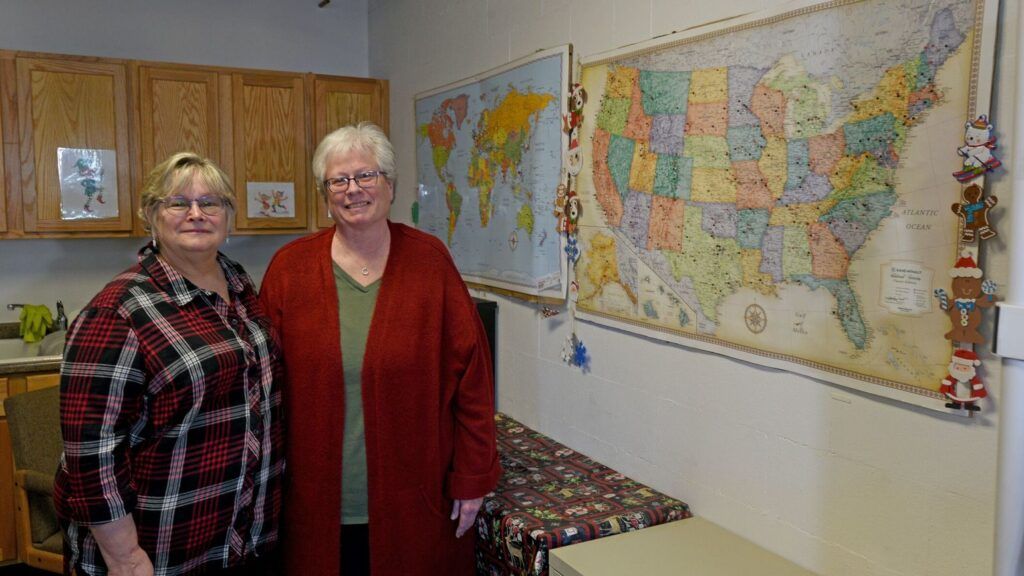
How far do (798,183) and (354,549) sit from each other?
1.35 meters

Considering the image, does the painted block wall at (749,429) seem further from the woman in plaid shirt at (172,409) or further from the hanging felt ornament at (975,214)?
the woman in plaid shirt at (172,409)

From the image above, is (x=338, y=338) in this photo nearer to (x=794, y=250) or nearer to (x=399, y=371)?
(x=399, y=371)

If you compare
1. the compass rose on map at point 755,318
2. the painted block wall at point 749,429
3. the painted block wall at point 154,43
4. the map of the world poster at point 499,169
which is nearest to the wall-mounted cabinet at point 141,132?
the painted block wall at point 154,43

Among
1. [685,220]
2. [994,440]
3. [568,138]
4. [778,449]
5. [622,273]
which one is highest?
[568,138]

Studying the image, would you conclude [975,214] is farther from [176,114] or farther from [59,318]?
[59,318]

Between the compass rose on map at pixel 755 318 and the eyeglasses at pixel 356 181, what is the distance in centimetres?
95

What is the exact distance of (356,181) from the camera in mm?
1791

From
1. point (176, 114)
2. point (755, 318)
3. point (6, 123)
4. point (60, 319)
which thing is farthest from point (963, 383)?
point (60, 319)

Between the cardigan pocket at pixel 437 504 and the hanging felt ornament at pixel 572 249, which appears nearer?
the cardigan pocket at pixel 437 504

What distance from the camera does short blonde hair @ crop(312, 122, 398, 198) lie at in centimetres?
180

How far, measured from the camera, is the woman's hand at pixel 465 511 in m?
1.92

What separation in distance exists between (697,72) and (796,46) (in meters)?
0.31

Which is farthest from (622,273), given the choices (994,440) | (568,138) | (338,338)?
(994,440)

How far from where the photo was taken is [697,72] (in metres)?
1.93
